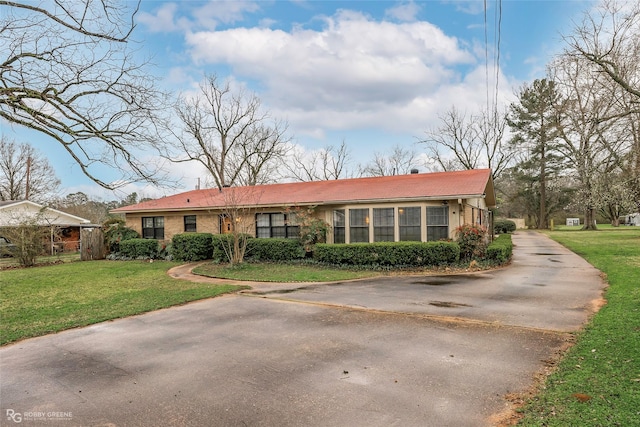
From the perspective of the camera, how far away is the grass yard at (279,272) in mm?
11984

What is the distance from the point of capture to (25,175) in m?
36.1

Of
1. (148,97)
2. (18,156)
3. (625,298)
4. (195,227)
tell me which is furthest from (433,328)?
(18,156)

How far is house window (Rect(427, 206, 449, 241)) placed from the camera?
14.3m

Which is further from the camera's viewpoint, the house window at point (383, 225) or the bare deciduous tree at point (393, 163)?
the bare deciduous tree at point (393, 163)

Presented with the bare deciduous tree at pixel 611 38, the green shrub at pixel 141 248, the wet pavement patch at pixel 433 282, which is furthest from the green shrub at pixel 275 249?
the bare deciduous tree at pixel 611 38

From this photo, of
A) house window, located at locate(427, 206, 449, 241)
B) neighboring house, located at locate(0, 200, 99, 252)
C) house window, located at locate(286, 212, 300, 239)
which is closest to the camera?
house window, located at locate(427, 206, 449, 241)

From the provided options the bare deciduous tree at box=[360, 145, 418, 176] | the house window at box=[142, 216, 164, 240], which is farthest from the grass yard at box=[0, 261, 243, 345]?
the bare deciduous tree at box=[360, 145, 418, 176]

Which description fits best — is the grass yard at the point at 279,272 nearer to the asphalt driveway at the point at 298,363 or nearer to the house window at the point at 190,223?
the asphalt driveway at the point at 298,363

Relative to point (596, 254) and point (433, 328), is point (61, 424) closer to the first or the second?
point (433, 328)

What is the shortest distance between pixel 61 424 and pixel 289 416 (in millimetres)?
2078

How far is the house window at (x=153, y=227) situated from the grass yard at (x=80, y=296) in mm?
5983

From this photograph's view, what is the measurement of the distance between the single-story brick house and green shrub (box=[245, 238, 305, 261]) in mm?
1379

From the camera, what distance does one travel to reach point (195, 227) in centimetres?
1970

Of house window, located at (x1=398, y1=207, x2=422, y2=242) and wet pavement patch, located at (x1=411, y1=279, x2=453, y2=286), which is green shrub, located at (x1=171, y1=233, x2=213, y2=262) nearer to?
house window, located at (x1=398, y1=207, x2=422, y2=242)
